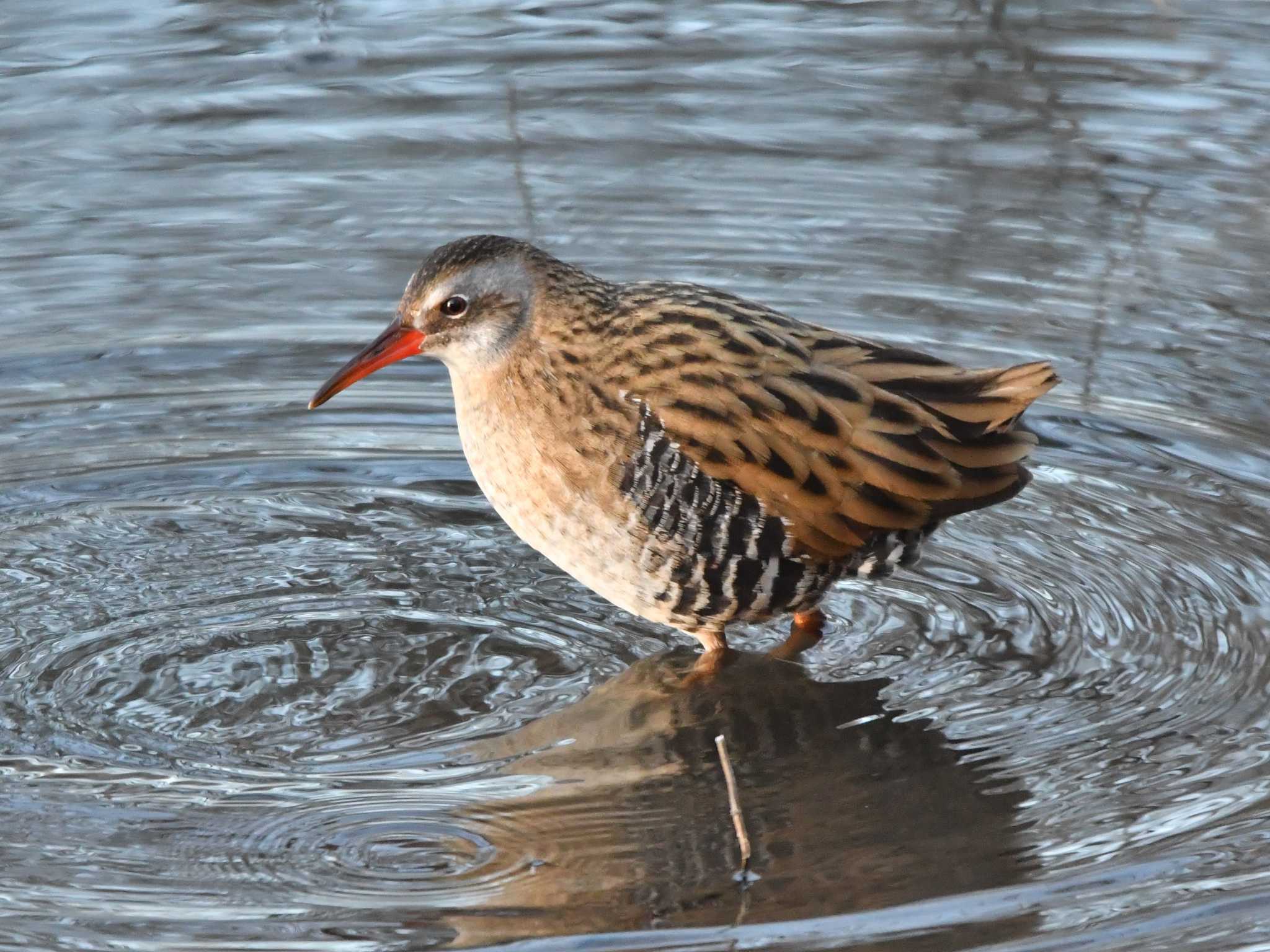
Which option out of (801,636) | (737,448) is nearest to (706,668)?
(801,636)

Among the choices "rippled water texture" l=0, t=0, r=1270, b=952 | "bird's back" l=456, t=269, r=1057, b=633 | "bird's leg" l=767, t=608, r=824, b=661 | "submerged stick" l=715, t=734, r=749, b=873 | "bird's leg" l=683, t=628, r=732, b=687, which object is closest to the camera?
"submerged stick" l=715, t=734, r=749, b=873

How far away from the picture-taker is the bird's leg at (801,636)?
18.2ft

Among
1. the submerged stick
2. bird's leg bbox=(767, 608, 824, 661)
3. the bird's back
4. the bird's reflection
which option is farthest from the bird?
the submerged stick

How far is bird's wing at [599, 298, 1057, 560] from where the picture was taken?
202 inches

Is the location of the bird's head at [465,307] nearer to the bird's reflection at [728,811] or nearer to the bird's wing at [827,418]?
the bird's wing at [827,418]

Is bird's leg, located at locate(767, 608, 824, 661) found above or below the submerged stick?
below

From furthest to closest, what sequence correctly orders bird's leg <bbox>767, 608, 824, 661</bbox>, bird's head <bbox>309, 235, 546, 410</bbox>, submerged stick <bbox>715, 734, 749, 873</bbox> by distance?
bird's leg <bbox>767, 608, 824, 661</bbox> → bird's head <bbox>309, 235, 546, 410</bbox> → submerged stick <bbox>715, 734, 749, 873</bbox>

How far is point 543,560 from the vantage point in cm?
595

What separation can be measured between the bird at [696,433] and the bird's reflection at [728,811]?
0.26m

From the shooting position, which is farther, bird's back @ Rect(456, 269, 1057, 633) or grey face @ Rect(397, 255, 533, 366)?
grey face @ Rect(397, 255, 533, 366)

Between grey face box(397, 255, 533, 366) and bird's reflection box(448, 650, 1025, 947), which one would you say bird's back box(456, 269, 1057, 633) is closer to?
grey face box(397, 255, 533, 366)

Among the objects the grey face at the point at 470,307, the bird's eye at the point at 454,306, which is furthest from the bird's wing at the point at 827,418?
the bird's eye at the point at 454,306

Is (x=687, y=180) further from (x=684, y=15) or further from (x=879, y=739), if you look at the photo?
(x=879, y=739)

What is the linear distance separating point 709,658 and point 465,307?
1.13 meters
